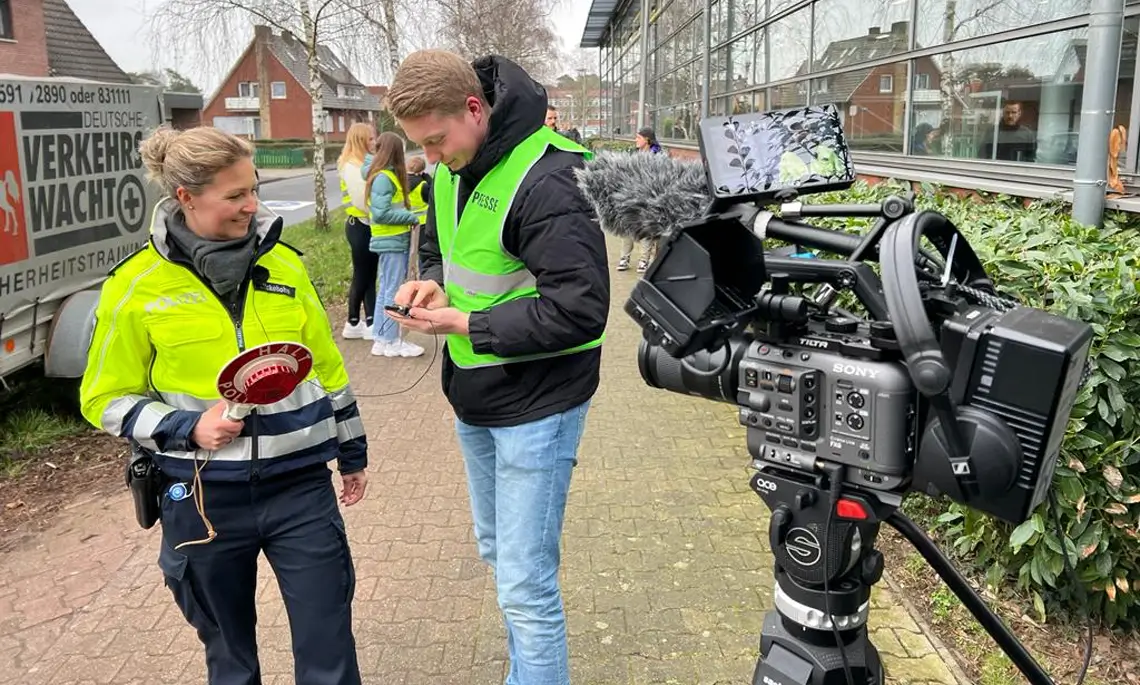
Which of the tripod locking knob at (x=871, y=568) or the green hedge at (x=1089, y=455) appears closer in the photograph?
the tripod locking knob at (x=871, y=568)

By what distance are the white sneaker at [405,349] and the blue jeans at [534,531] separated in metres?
5.31

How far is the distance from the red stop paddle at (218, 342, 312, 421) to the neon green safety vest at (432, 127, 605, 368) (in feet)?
1.50

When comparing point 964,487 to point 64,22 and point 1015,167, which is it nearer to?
point 1015,167

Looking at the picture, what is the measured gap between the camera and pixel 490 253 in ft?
7.48

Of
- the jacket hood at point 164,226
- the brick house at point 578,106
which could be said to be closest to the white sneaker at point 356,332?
the jacket hood at point 164,226

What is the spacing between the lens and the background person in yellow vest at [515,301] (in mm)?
2166

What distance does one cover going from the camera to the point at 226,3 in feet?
46.3

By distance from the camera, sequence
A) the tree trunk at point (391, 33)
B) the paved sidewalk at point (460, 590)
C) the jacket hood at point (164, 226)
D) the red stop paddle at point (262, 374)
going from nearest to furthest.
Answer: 1. the red stop paddle at point (262, 374)
2. the jacket hood at point (164, 226)
3. the paved sidewalk at point (460, 590)
4. the tree trunk at point (391, 33)

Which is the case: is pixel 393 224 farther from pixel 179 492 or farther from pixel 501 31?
pixel 501 31

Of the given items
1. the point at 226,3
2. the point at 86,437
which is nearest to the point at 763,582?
the point at 86,437

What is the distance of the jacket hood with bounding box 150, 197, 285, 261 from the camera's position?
225 centimetres

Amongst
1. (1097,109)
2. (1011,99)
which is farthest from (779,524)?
(1011,99)

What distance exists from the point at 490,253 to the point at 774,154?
0.92 m

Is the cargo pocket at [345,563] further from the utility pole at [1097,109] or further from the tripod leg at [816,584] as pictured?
the utility pole at [1097,109]
